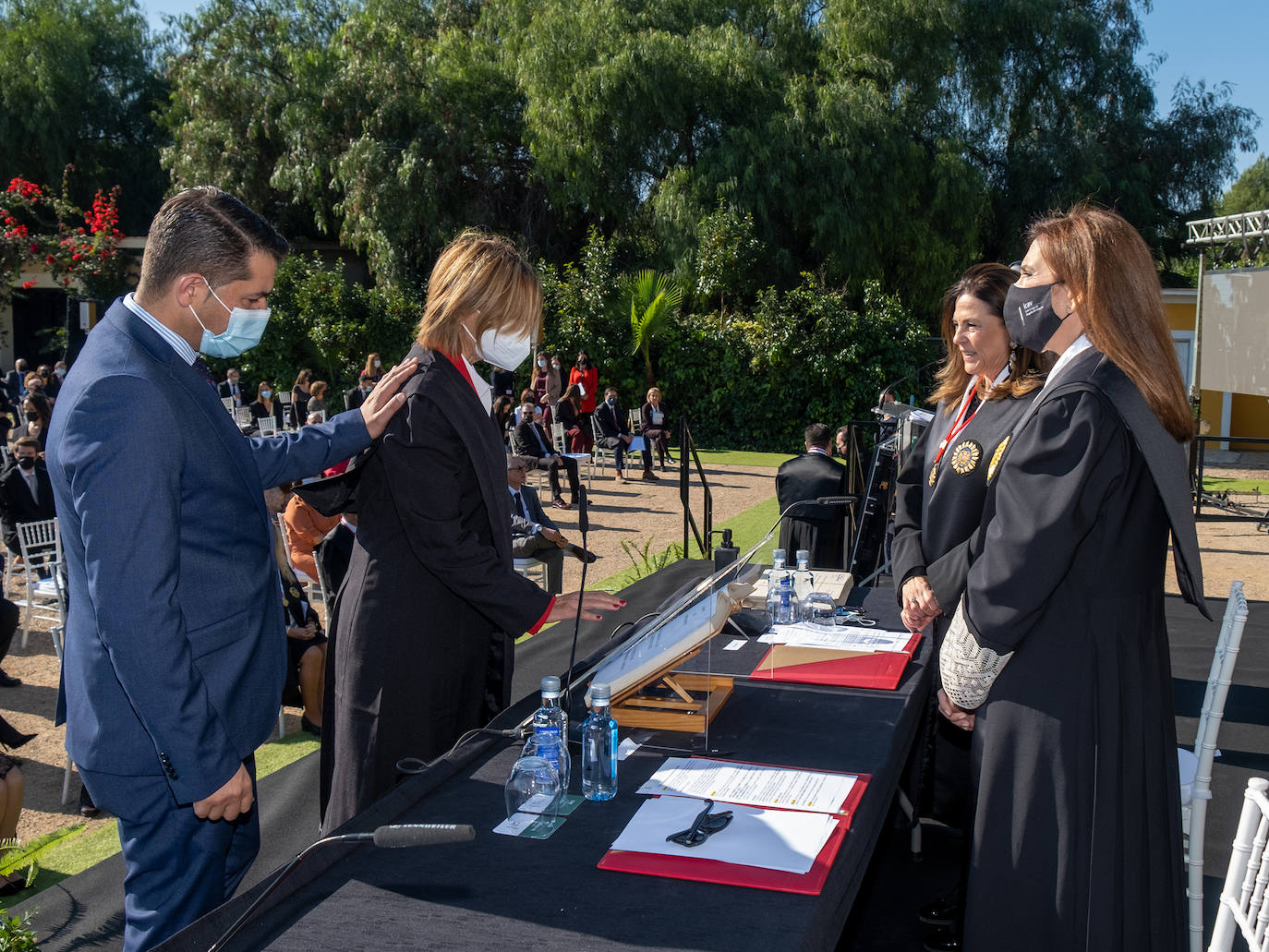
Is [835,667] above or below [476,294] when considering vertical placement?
below

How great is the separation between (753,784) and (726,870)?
317 mm

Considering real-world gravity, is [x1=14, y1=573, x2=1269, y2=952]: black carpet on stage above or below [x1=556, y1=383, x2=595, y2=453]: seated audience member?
below

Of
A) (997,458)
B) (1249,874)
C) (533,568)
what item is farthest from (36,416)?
(1249,874)

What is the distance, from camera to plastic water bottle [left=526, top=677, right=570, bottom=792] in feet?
6.13

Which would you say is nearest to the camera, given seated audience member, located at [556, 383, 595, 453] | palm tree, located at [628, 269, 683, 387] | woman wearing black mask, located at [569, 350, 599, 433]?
seated audience member, located at [556, 383, 595, 453]

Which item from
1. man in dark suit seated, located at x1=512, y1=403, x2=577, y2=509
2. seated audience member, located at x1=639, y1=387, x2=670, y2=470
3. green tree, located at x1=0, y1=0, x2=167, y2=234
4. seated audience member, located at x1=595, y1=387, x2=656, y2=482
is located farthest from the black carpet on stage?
green tree, located at x1=0, y1=0, x2=167, y2=234

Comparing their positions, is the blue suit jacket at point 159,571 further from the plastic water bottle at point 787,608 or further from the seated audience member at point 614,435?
the seated audience member at point 614,435

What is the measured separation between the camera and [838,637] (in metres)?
2.93

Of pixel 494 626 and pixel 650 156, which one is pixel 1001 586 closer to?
pixel 494 626

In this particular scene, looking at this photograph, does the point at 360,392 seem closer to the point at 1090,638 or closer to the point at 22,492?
the point at 22,492

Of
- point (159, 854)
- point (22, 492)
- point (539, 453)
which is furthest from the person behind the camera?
point (539, 453)

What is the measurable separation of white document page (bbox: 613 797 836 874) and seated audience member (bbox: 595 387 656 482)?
1269 cm

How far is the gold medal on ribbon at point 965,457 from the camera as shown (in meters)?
2.60

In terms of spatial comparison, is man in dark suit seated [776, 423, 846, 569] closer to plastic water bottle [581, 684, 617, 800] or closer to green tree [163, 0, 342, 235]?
plastic water bottle [581, 684, 617, 800]
